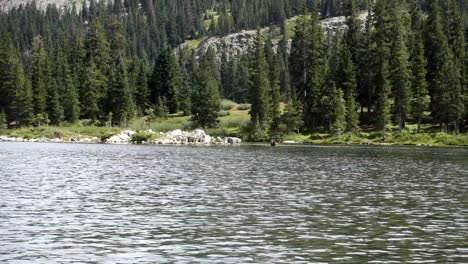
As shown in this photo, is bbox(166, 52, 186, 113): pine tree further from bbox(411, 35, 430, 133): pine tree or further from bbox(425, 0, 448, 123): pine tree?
bbox(425, 0, 448, 123): pine tree

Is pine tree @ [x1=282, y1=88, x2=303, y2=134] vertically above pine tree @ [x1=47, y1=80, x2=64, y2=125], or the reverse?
pine tree @ [x1=47, y1=80, x2=64, y2=125]

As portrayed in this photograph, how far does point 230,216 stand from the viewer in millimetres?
28328

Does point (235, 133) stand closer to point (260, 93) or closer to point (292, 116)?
point (260, 93)

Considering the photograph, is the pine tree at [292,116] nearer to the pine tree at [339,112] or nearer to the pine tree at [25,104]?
the pine tree at [339,112]

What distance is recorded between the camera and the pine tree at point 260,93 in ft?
419

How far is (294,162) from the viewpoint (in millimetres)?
65625

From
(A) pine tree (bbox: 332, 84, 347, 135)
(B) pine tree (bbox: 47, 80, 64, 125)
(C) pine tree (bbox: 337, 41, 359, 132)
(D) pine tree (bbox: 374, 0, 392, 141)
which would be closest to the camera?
(D) pine tree (bbox: 374, 0, 392, 141)

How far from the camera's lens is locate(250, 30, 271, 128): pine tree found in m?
128

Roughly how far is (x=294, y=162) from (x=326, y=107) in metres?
60.6

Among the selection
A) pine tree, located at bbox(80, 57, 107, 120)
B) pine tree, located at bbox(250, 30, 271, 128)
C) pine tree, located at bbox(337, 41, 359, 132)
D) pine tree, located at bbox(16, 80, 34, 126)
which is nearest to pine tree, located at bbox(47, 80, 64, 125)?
pine tree, located at bbox(16, 80, 34, 126)

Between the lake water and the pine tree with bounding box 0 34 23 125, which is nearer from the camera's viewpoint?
the lake water

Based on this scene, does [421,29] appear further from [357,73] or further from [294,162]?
[294,162]

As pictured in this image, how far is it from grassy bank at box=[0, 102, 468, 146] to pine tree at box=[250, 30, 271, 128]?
5.26 m

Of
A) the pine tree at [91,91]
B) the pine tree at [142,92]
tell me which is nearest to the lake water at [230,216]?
the pine tree at [91,91]
